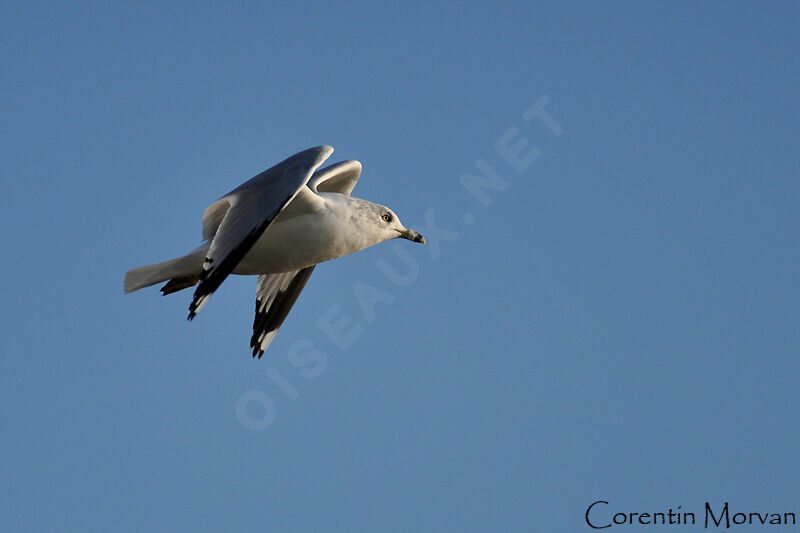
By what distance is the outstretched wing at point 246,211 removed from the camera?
262 inches

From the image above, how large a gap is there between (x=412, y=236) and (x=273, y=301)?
1.66 metres

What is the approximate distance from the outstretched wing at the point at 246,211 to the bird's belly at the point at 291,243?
33 centimetres

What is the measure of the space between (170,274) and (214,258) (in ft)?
3.51

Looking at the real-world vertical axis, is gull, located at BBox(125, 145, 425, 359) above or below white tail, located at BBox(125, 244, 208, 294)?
above

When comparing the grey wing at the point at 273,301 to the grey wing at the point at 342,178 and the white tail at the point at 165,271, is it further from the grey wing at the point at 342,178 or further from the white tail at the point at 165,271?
the white tail at the point at 165,271

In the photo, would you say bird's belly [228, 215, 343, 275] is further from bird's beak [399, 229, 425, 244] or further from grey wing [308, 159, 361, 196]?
grey wing [308, 159, 361, 196]

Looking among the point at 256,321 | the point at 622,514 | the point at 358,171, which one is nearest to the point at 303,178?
the point at 358,171

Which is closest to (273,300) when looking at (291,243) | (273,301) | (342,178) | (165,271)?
(273,301)

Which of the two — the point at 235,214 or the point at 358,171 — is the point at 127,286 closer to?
the point at 235,214

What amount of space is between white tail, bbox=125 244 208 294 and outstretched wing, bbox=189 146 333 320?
0.34 metres

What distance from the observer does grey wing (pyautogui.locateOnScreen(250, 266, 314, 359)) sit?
9.44m

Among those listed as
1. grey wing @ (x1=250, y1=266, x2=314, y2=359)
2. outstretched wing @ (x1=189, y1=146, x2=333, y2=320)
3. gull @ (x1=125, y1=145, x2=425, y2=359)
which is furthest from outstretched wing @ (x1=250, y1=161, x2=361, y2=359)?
outstretched wing @ (x1=189, y1=146, x2=333, y2=320)

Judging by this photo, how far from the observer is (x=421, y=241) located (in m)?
8.52

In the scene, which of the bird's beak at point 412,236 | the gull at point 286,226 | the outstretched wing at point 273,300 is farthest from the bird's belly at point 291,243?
the outstretched wing at point 273,300
